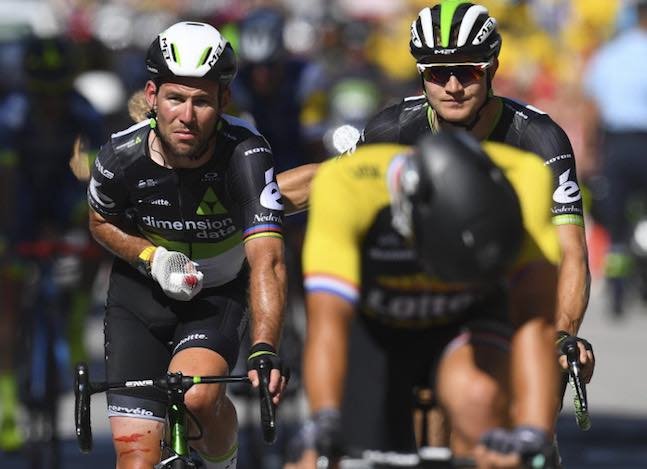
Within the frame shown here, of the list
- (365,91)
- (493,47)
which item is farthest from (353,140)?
(365,91)

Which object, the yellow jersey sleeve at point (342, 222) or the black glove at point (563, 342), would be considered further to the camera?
the black glove at point (563, 342)

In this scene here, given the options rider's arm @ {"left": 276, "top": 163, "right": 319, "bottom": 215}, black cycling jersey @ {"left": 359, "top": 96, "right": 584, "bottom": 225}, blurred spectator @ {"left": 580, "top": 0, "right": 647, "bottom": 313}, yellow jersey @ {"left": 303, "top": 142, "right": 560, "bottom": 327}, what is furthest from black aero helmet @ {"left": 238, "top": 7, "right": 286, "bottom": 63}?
yellow jersey @ {"left": 303, "top": 142, "right": 560, "bottom": 327}

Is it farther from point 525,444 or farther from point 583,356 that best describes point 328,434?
point 583,356

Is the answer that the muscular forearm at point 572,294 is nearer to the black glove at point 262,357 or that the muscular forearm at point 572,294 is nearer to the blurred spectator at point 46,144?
the black glove at point 262,357

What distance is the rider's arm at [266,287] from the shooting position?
7203mm

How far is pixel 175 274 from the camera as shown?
25.1 feet

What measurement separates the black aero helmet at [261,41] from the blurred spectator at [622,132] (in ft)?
15.3

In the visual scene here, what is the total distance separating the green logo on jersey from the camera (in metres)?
7.81

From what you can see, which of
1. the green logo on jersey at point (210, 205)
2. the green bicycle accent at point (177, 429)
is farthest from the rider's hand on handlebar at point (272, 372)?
the green logo on jersey at point (210, 205)

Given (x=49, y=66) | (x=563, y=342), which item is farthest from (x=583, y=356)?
(x=49, y=66)

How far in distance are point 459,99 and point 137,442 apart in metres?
1.77

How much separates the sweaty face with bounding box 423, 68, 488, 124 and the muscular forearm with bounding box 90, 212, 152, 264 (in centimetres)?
124

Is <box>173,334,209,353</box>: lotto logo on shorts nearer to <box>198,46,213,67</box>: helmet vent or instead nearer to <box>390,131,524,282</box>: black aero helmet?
<box>198,46,213,67</box>: helmet vent

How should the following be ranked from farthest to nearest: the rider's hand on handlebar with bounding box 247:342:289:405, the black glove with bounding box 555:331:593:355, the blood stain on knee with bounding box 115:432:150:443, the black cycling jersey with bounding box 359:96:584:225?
the black cycling jersey with bounding box 359:96:584:225, the blood stain on knee with bounding box 115:432:150:443, the black glove with bounding box 555:331:593:355, the rider's hand on handlebar with bounding box 247:342:289:405
